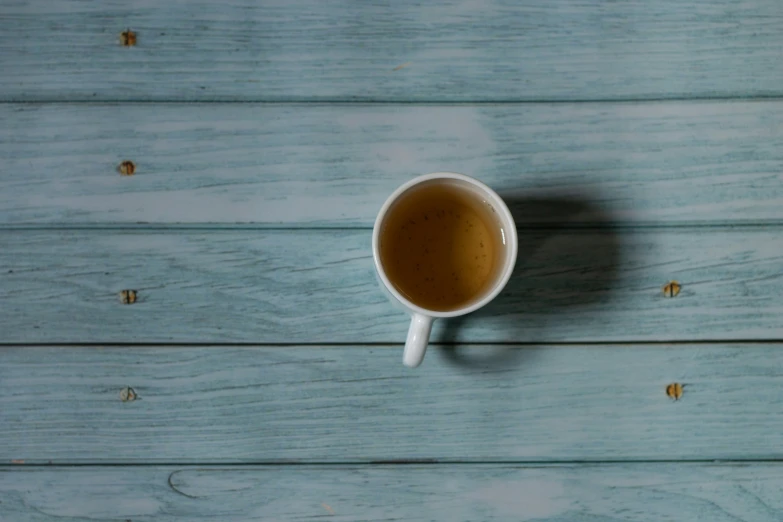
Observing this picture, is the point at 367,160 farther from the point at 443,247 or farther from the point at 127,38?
the point at 127,38

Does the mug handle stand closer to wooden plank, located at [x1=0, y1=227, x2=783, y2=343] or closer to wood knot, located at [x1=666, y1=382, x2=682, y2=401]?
wooden plank, located at [x1=0, y1=227, x2=783, y2=343]

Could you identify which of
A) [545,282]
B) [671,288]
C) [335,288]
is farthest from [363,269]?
[671,288]

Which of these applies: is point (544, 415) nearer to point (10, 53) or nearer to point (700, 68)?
point (700, 68)

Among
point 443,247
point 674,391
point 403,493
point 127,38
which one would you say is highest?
point 127,38

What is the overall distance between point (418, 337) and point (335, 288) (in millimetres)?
120

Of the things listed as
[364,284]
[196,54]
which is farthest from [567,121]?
[196,54]

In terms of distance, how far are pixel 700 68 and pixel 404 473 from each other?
1.61 feet

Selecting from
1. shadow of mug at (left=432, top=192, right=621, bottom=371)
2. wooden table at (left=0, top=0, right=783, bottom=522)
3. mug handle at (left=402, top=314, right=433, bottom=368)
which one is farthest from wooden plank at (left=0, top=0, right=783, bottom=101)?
mug handle at (left=402, top=314, right=433, bottom=368)

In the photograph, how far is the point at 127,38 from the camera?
2.22ft

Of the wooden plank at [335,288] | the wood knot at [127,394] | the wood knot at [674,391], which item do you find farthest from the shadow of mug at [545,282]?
the wood knot at [127,394]

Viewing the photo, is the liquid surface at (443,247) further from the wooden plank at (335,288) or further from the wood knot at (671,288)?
the wood knot at (671,288)

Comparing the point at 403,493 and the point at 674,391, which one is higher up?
the point at 674,391

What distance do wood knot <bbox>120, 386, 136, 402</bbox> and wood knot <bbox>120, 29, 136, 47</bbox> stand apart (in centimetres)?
33

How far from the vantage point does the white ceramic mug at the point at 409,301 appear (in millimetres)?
583
